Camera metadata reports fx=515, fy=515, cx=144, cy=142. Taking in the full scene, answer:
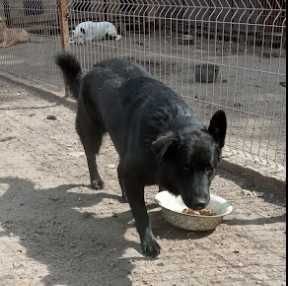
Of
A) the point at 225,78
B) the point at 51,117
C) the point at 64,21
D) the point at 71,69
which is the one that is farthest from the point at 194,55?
the point at 71,69

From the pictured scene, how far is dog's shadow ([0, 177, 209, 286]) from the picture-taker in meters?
3.08

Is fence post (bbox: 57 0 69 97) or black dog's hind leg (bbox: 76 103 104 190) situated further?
fence post (bbox: 57 0 69 97)

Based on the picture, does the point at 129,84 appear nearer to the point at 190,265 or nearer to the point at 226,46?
the point at 190,265

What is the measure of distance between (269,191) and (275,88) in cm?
331

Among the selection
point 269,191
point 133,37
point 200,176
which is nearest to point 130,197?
point 200,176

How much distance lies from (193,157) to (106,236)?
112 cm

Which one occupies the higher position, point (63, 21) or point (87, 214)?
point (63, 21)

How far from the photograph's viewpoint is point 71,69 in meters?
4.77

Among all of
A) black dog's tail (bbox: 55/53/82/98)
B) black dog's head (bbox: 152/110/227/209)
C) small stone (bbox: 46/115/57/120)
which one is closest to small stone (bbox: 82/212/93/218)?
black dog's head (bbox: 152/110/227/209)

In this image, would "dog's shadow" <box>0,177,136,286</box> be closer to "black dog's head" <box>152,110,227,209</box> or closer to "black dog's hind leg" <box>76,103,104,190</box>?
"black dog's hind leg" <box>76,103,104,190</box>

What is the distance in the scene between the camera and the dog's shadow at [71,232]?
3078 millimetres

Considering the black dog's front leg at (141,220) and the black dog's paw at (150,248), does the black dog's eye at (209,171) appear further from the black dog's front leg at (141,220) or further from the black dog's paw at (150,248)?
the black dog's paw at (150,248)

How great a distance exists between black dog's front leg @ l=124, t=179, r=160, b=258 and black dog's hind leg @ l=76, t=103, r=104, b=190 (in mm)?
1052

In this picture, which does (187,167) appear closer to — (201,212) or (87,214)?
(201,212)
